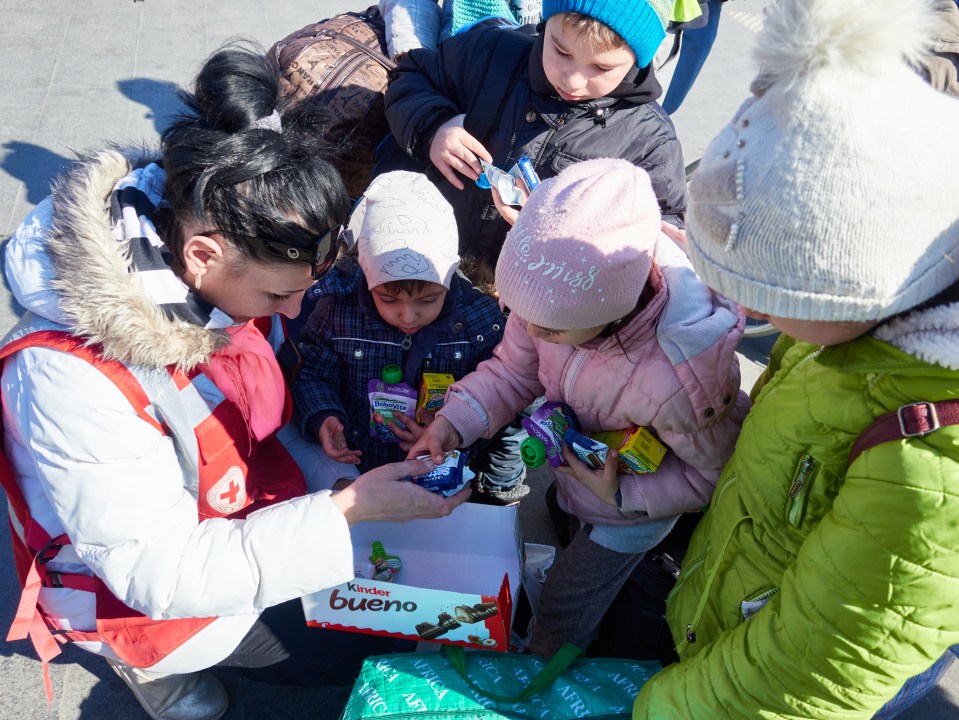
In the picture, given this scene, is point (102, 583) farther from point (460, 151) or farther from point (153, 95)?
point (153, 95)

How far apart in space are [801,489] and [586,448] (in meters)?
0.57

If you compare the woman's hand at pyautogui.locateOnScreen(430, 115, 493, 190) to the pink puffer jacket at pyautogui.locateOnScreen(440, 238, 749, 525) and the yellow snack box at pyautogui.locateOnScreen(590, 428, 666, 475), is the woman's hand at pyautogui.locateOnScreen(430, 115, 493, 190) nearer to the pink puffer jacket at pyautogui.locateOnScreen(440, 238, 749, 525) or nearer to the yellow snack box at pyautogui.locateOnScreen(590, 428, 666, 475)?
the pink puffer jacket at pyautogui.locateOnScreen(440, 238, 749, 525)

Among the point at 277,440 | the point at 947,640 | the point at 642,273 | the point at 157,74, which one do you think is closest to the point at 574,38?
the point at 642,273

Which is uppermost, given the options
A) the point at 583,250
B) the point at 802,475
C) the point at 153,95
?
the point at 583,250

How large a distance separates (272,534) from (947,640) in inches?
51.1

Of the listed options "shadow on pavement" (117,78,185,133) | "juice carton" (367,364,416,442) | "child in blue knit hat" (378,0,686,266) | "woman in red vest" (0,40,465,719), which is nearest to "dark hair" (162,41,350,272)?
"woman in red vest" (0,40,465,719)

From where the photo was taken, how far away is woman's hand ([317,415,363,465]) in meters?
2.23

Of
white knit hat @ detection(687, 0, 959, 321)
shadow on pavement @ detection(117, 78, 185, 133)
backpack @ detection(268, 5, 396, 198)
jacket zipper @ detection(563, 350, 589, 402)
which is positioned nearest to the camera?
white knit hat @ detection(687, 0, 959, 321)

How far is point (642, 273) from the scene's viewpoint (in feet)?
5.38

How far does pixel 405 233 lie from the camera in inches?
83.7

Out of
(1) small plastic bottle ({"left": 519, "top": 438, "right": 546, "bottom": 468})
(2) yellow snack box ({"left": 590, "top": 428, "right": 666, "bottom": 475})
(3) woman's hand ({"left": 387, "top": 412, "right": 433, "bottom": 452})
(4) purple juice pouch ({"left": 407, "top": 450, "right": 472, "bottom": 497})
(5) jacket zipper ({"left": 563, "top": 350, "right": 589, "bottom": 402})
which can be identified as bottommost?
(3) woman's hand ({"left": 387, "top": 412, "right": 433, "bottom": 452})

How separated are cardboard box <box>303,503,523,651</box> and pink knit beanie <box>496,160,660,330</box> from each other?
657 mm

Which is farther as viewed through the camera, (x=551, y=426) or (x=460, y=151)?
(x=460, y=151)

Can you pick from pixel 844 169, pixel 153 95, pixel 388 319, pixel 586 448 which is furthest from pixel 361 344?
pixel 153 95
